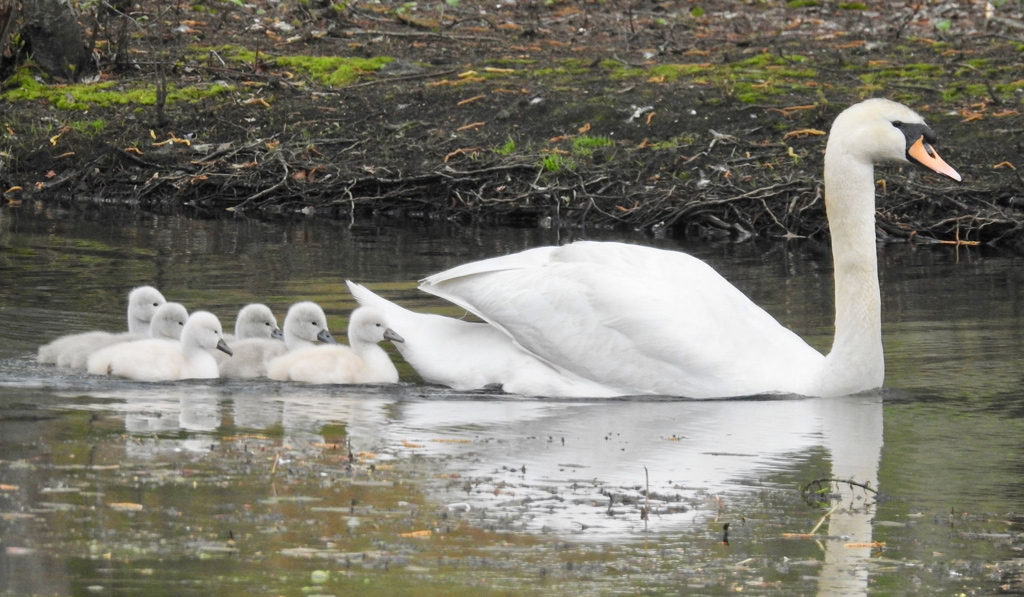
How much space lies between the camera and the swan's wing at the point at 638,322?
23.6 feet

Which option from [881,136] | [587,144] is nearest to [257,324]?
[881,136]

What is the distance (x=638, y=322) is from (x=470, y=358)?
907mm

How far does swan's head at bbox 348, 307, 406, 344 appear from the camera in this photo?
7738 mm

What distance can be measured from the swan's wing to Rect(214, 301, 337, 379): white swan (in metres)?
0.70

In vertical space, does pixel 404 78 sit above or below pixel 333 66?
below

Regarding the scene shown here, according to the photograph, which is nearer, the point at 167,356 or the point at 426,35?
the point at 167,356

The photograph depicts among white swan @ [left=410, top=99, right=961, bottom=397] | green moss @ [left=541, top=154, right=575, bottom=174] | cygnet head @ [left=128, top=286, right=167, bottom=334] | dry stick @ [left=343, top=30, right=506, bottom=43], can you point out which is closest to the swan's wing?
white swan @ [left=410, top=99, right=961, bottom=397]

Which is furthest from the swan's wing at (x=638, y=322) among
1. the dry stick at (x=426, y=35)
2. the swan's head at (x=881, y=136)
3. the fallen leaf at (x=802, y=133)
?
the dry stick at (x=426, y=35)

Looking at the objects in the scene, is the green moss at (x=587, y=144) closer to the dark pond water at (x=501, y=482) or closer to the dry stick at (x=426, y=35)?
the dry stick at (x=426, y=35)

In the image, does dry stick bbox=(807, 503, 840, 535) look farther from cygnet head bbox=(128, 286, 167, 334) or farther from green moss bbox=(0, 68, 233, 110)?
green moss bbox=(0, 68, 233, 110)

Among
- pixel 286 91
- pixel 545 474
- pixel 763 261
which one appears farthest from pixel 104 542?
pixel 286 91

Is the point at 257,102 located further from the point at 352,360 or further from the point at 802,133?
the point at 352,360

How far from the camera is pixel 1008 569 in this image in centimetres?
471

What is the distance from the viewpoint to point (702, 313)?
7.22 m
